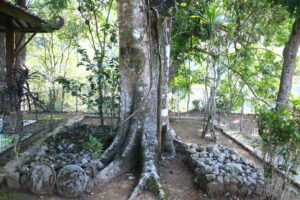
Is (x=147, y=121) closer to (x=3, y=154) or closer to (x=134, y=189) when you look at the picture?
(x=134, y=189)

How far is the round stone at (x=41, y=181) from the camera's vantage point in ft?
9.18

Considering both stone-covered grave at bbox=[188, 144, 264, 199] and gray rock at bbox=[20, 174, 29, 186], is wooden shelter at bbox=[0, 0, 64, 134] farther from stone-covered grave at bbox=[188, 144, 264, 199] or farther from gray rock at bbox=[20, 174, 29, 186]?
stone-covered grave at bbox=[188, 144, 264, 199]

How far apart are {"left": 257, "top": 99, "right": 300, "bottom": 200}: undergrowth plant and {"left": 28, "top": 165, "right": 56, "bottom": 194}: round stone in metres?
2.67

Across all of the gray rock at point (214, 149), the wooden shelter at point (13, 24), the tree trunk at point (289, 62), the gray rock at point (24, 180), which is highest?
the wooden shelter at point (13, 24)

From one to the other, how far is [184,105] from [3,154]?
22.1ft

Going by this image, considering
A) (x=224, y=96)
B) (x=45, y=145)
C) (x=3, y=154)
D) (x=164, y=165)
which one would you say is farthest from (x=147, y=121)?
(x=224, y=96)

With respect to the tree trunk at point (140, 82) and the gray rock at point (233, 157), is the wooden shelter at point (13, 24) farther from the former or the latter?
the gray rock at point (233, 157)

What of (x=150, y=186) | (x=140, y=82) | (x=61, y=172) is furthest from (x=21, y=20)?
(x=150, y=186)

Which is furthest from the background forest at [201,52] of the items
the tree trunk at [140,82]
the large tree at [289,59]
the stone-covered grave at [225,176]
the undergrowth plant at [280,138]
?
the undergrowth plant at [280,138]

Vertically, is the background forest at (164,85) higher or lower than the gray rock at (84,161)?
higher

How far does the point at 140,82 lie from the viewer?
12.4ft

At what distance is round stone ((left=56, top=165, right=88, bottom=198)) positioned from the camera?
2799 mm

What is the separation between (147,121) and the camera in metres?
3.79

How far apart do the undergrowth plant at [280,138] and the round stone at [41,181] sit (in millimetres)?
2666
